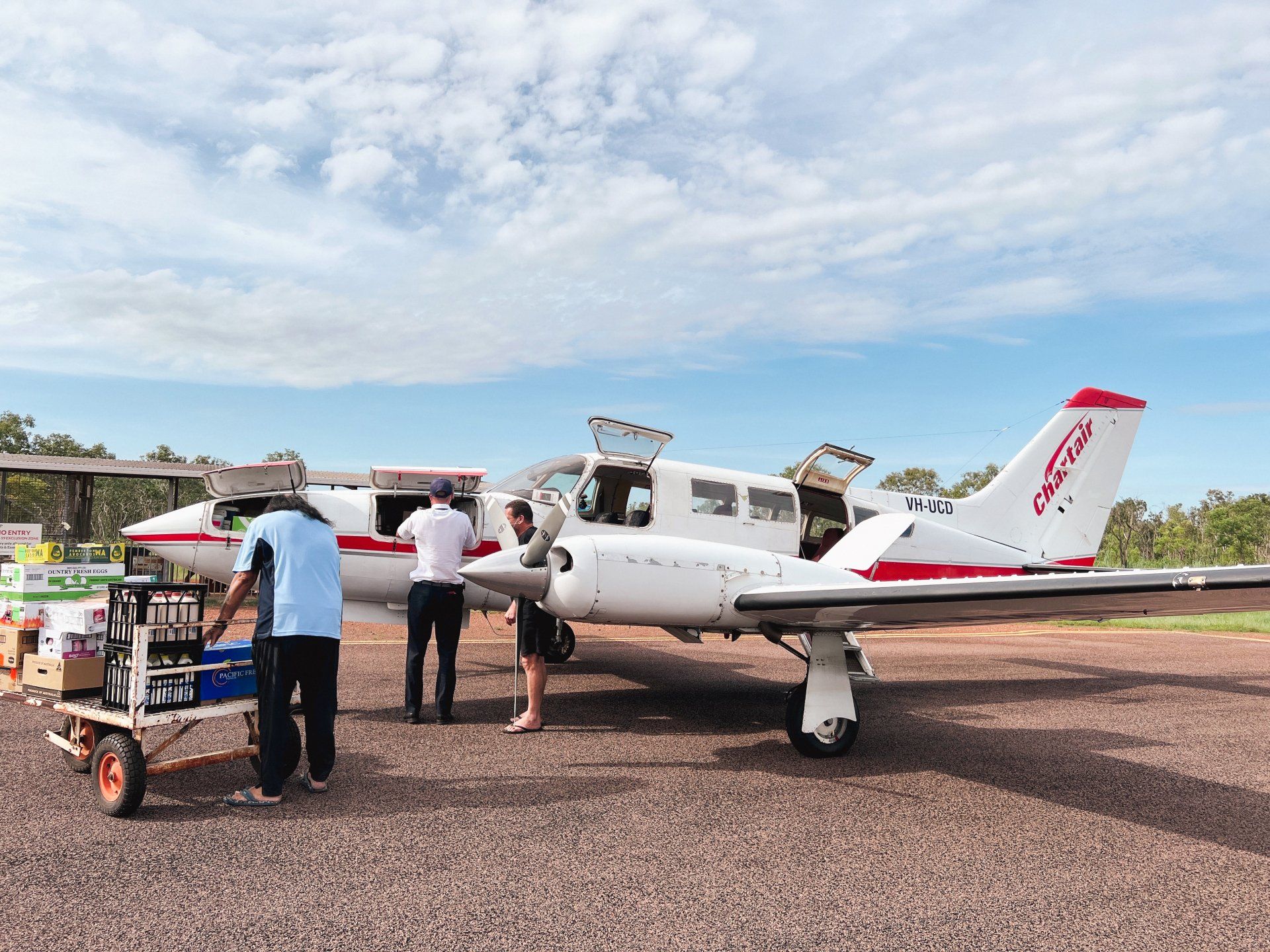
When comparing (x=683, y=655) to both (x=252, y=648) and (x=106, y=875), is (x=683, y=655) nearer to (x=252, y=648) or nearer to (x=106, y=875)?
(x=252, y=648)

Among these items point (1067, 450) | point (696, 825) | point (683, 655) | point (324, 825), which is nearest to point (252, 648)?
point (324, 825)

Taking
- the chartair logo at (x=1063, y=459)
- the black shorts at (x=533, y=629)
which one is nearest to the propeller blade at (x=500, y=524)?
the black shorts at (x=533, y=629)

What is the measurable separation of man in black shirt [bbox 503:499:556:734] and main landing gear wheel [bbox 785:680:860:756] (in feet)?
7.35

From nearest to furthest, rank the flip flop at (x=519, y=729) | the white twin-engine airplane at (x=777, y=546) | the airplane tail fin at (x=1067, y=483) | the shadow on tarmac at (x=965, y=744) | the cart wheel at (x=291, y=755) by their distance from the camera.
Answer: the cart wheel at (x=291, y=755) → the shadow on tarmac at (x=965, y=744) → the white twin-engine airplane at (x=777, y=546) → the flip flop at (x=519, y=729) → the airplane tail fin at (x=1067, y=483)

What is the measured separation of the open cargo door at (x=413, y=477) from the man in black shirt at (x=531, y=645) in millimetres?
1516

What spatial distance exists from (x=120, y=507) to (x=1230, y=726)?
248ft

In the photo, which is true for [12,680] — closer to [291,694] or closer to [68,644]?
[68,644]

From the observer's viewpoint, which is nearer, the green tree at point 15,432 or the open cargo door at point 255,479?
Answer: the open cargo door at point 255,479

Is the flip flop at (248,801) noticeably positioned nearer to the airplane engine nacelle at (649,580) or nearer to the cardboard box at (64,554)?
the cardboard box at (64,554)

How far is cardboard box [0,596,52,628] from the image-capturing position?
5.28 metres

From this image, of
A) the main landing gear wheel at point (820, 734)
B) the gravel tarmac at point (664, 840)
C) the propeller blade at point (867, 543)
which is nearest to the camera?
the gravel tarmac at point (664, 840)

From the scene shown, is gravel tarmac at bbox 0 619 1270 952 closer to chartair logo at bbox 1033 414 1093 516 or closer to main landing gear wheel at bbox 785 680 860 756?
main landing gear wheel at bbox 785 680 860 756

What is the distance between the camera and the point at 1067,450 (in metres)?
13.4

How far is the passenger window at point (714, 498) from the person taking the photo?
897 cm
